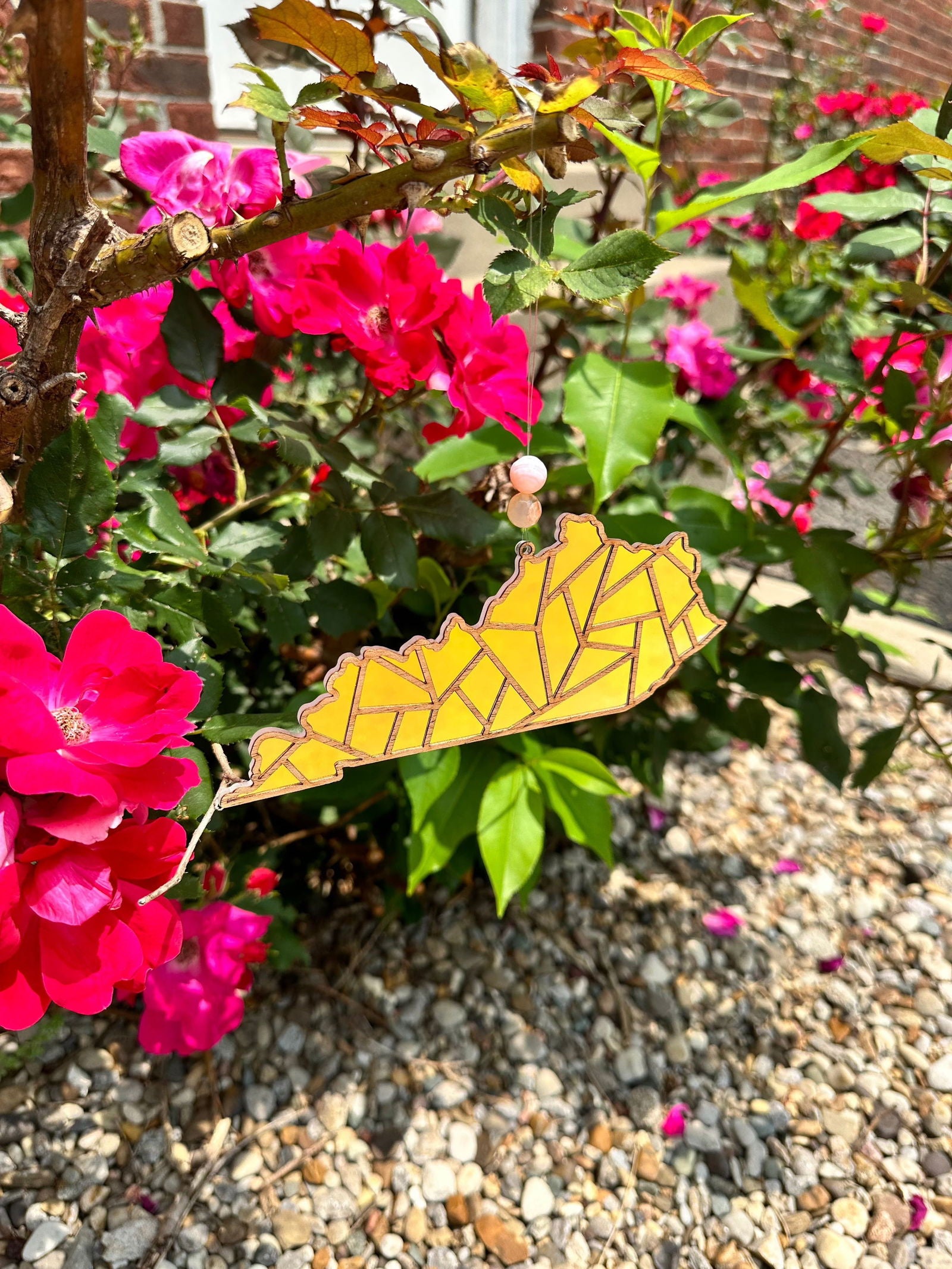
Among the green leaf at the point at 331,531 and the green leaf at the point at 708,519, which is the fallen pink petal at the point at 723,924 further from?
the green leaf at the point at 331,531

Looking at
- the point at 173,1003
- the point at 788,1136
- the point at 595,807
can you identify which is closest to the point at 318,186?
the point at 595,807

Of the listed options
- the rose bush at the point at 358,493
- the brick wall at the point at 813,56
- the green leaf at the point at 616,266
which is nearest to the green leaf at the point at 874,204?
the rose bush at the point at 358,493

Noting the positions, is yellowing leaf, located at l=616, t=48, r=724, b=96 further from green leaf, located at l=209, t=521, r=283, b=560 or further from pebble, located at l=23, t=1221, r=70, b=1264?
pebble, located at l=23, t=1221, r=70, b=1264

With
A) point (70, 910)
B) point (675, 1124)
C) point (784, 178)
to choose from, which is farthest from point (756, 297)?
point (675, 1124)

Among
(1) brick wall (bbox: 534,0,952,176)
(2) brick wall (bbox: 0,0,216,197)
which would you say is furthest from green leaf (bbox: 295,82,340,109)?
(1) brick wall (bbox: 534,0,952,176)

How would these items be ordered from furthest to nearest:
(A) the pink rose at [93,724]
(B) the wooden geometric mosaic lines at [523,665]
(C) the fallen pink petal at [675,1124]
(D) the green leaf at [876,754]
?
(D) the green leaf at [876,754] → (C) the fallen pink petal at [675,1124] → (B) the wooden geometric mosaic lines at [523,665] → (A) the pink rose at [93,724]

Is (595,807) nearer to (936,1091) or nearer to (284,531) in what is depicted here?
(284,531)
